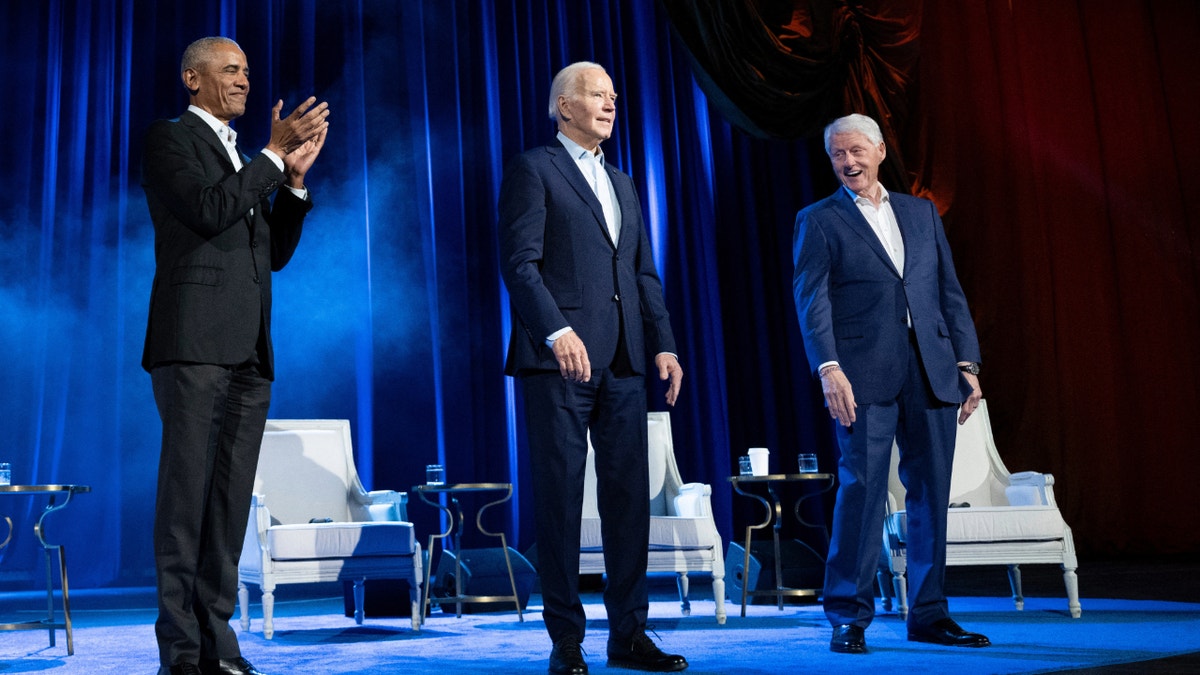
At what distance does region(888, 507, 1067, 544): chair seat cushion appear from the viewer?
3727 millimetres

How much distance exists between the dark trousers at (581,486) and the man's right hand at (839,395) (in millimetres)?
522

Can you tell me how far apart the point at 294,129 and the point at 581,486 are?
98 centimetres

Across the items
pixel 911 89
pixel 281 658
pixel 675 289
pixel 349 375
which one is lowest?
pixel 281 658

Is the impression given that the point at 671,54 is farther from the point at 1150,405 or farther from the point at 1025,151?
the point at 1150,405

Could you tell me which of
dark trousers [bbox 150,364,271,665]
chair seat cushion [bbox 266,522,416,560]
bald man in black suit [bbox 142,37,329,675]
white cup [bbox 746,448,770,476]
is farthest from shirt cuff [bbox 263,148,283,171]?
white cup [bbox 746,448,770,476]

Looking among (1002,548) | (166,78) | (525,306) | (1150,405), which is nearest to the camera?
(525,306)

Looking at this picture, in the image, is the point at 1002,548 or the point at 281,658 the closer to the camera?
the point at 281,658

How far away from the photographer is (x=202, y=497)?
211cm

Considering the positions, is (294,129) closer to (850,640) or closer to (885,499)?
(885,499)

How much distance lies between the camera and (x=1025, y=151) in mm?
6016

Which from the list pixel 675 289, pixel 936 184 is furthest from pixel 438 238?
pixel 936 184

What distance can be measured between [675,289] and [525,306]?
4040mm

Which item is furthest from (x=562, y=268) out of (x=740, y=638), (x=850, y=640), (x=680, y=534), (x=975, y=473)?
(x=975, y=473)

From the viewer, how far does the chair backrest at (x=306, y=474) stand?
4.46m
